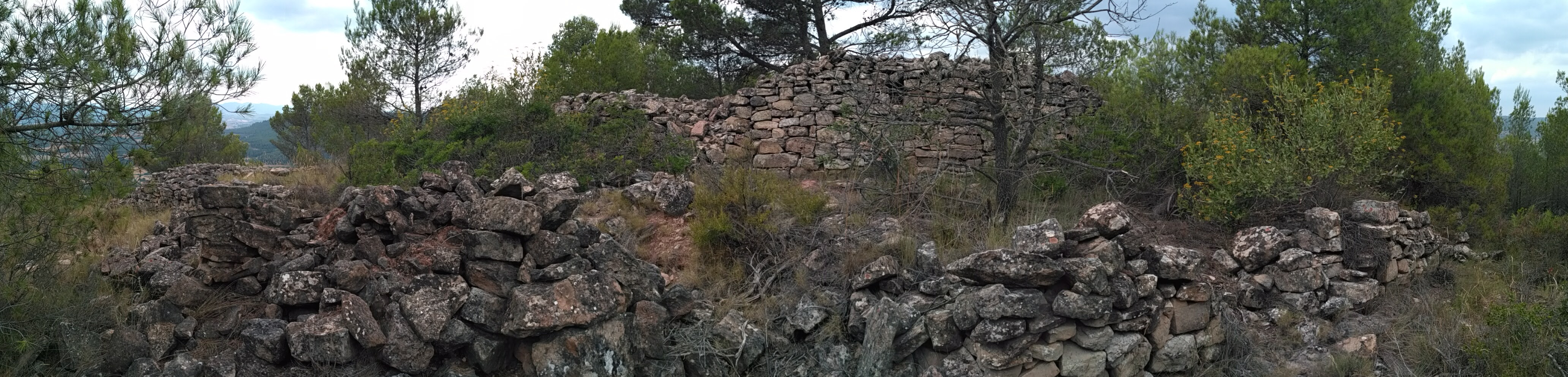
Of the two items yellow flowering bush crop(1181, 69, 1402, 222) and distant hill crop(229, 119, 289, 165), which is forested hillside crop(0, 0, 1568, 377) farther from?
distant hill crop(229, 119, 289, 165)

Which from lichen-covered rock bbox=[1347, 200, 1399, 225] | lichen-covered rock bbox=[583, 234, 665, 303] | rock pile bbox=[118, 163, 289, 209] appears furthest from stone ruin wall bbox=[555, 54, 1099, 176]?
rock pile bbox=[118, 163, 289, 209]

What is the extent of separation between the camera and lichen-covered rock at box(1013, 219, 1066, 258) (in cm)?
595

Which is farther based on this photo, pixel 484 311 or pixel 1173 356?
pixel 1173 356

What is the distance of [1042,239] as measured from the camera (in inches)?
237

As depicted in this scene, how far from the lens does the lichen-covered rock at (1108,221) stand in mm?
6262

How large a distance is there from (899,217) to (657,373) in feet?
9.92

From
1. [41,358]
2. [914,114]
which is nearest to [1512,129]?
[914,114]

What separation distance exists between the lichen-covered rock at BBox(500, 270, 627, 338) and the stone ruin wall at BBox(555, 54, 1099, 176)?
5.55 meters

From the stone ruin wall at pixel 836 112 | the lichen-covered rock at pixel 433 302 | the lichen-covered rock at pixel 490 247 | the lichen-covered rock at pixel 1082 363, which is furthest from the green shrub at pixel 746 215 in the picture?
the stone ruin wall at pixel 836 112

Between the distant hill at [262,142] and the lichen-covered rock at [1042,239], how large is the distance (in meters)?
15.2

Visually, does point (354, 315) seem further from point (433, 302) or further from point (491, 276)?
point (491, 276)

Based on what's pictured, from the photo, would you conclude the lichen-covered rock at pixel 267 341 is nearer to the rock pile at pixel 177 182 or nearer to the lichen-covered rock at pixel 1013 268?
the lichen-covered rock at pixel 1013 268

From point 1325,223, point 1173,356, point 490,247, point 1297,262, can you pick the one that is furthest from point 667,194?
point 1325,223

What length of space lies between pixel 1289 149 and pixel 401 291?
7448mm
